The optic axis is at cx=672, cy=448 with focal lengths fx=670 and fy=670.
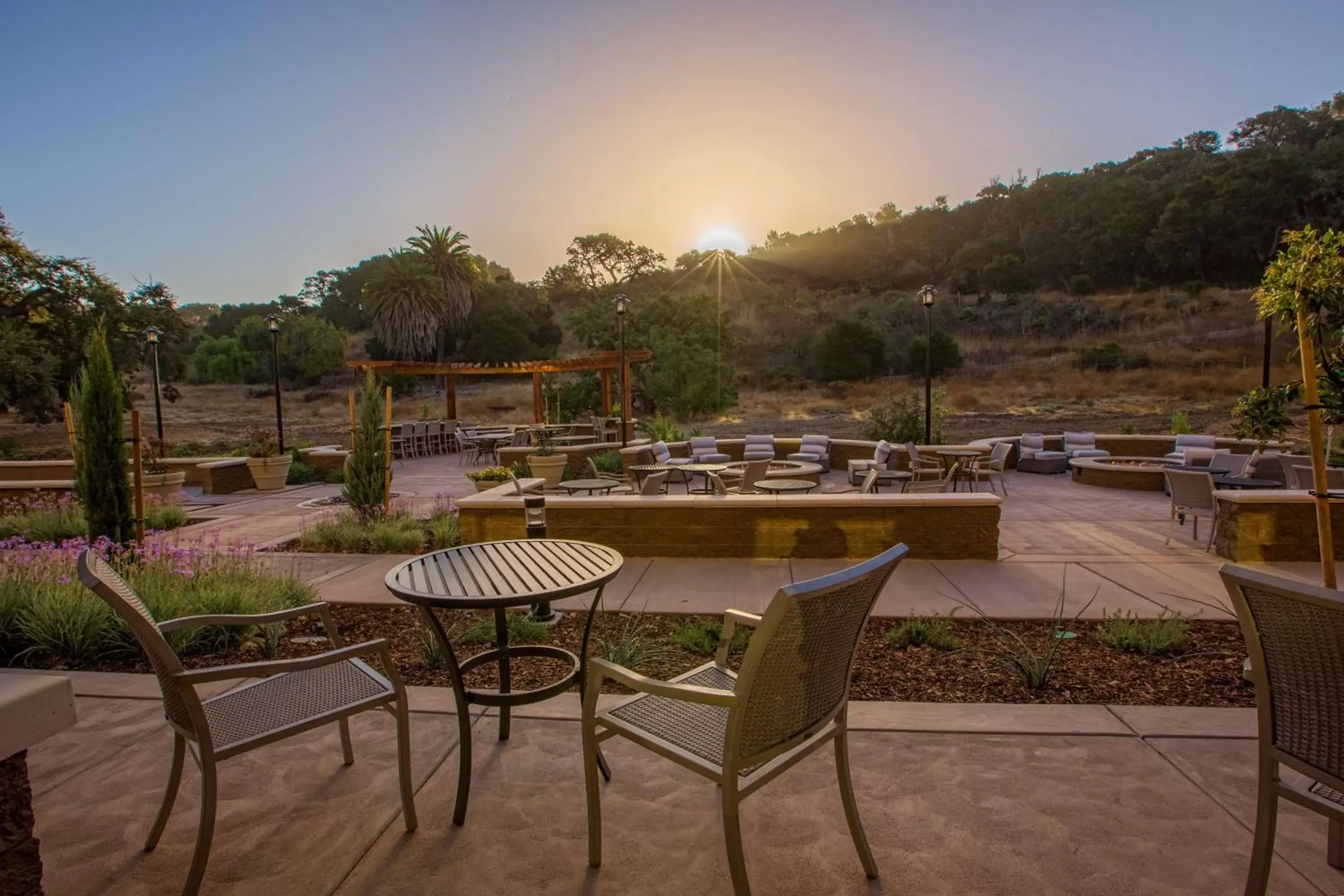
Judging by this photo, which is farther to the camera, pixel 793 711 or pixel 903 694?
pixel 903 694

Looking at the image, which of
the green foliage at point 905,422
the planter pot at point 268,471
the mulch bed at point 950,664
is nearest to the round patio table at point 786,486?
the mulch bed at point 950,664

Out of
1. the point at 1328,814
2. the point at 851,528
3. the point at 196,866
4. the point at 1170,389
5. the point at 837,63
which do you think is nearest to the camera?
the point at 1328,814

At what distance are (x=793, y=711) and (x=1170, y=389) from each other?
28.5 m

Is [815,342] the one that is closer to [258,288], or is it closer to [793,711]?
[793,711]

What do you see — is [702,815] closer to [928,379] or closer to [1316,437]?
[1316,437]

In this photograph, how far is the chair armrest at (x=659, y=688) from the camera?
Result: 1555 mm

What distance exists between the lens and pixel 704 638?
11.3ft

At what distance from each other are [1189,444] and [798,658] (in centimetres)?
1208

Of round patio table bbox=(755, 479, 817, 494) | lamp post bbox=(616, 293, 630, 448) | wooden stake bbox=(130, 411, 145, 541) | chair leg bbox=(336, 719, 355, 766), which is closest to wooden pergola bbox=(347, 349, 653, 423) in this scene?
lamp post bbox=(616, 293, 630, 448)

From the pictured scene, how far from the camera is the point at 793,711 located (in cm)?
167

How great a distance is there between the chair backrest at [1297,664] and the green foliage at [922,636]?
73.9 inches

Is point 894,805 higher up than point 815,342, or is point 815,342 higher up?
point 815,342

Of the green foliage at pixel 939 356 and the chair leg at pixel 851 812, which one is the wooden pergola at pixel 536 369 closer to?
the chair leg at pixel 851 812

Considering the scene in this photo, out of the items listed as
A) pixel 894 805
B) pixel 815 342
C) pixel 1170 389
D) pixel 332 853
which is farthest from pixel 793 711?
pixel 815 342
